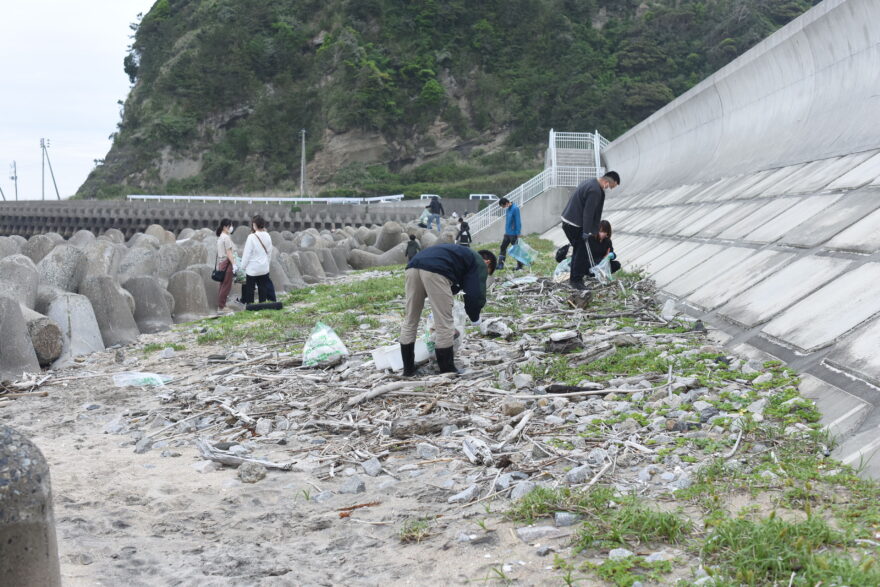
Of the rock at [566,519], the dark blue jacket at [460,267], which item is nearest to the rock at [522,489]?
the rock at [566,519]

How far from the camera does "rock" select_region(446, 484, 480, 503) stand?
4097 mm

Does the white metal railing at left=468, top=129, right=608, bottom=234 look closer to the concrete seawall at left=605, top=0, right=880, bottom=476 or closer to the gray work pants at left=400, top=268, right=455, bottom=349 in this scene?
the concrete seawall at left=605, top=0, right=880, bottom=476

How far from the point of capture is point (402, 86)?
65625 mm

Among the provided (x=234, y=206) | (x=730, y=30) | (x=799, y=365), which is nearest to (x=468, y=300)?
(x=799, y=365)

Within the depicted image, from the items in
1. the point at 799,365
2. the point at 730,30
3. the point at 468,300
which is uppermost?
the point at 730,30

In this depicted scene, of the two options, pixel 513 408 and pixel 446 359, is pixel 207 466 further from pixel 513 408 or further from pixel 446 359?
pixel 446 359

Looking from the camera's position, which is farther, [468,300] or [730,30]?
[730,30]

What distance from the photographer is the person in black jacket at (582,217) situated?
918 cm

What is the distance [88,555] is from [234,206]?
42430 mm

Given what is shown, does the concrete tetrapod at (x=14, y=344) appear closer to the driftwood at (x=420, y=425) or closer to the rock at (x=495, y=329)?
the rock at (x=495, y=329)

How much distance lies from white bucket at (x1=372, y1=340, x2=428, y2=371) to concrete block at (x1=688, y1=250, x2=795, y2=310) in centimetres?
265

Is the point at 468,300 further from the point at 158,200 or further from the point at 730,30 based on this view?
the point at 730,30

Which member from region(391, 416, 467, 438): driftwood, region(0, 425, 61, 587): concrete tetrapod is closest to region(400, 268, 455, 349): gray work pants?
region(391, 416, 467, 438): driftwood

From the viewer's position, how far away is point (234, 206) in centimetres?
4450
